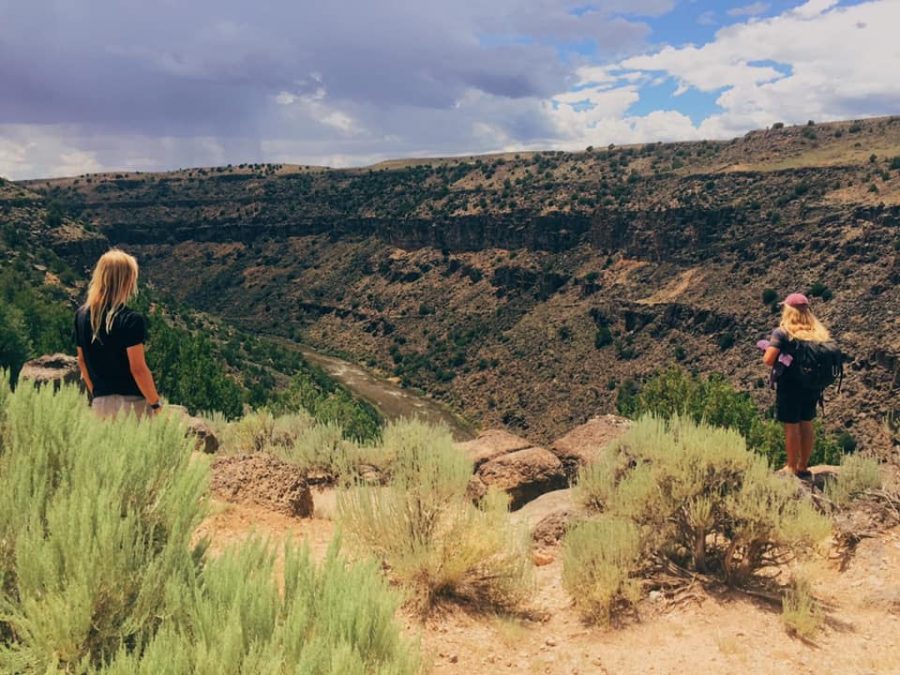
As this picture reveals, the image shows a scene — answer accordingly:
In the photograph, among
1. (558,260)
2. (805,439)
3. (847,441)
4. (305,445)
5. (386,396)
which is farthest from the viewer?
(558,260)

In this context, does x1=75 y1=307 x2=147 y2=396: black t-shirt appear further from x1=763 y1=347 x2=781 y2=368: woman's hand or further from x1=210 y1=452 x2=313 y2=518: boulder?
x1=763 y1=347 x2=781 y2=368: woman's hand

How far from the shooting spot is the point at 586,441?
31.5 feet

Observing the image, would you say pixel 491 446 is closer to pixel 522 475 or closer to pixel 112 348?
pixel 522 475

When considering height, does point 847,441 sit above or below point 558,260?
below

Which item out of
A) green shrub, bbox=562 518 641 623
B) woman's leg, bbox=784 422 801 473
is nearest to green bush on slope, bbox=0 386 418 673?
green shrub, bbox=562 518 641 623

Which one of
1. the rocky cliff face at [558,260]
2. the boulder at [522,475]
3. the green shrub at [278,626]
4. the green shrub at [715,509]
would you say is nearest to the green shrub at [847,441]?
the rocky cliff face at [558,260]

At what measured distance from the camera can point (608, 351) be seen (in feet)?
153

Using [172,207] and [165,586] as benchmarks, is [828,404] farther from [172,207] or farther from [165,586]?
[172,207]

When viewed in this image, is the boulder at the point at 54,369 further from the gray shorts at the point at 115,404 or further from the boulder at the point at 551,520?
the boulder at the point at 551,520

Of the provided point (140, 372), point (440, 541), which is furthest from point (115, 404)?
point (440, 541)

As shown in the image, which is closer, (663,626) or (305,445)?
(663,626)

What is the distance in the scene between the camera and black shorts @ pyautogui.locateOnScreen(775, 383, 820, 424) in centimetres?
692

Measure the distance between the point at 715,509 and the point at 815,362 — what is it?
8.17 ft

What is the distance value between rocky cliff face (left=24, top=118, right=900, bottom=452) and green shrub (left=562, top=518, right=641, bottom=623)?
27410mm
